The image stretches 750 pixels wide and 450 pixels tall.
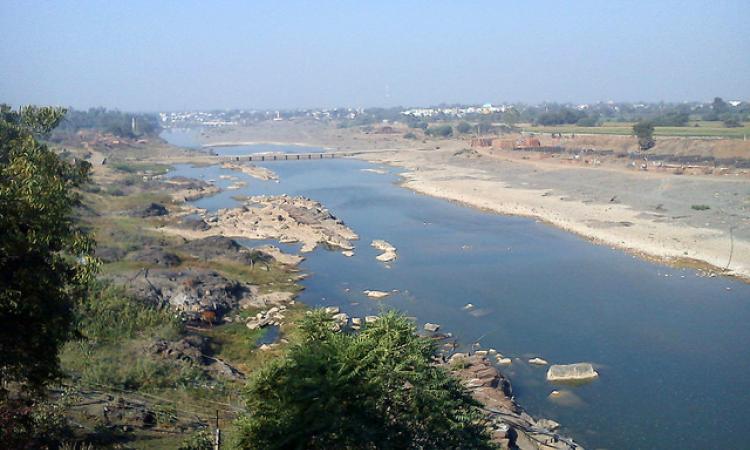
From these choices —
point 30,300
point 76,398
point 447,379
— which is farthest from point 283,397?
point 76,398

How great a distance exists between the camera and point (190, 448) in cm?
781

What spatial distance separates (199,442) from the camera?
800cm

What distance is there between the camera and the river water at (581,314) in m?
12.2

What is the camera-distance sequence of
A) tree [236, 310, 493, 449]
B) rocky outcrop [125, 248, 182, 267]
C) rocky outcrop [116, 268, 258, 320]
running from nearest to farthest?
tree [236, 310, 493, 449]
rocky outcrop [116, 268, 258, 320]
rocky outcrop [125, 248, 182, 267]

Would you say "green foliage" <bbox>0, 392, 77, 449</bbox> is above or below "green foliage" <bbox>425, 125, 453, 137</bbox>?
below

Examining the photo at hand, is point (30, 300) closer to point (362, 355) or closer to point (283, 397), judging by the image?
point (283, 397)

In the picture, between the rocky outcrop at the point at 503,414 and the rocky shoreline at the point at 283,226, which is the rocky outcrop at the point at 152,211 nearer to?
the rocky shoreline at the point at 283,226

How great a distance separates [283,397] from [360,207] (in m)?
30.1

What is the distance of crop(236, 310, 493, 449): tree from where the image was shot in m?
6.30

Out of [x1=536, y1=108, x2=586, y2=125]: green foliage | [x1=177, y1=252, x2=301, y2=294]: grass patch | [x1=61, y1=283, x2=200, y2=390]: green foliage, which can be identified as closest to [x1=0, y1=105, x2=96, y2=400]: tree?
[x1=61, y1=283, x2=200, y2=390]: green foliage

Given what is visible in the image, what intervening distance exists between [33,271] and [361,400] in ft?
10.6

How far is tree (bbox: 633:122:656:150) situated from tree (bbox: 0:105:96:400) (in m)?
49.1

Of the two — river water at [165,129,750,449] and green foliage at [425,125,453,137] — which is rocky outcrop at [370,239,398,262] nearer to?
river water at [165,129,750,449]

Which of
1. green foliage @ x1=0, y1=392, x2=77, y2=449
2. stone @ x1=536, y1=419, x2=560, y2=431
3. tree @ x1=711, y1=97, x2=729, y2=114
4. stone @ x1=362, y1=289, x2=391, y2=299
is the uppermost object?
tree @ x1=711, y1=97, x2=729, y2=114
